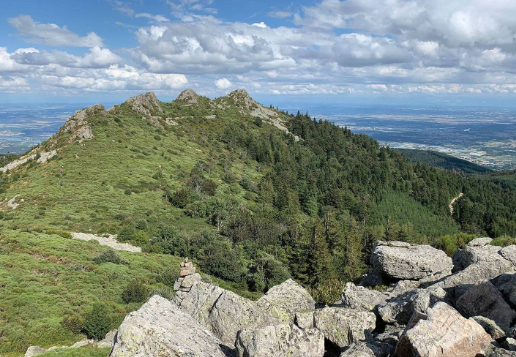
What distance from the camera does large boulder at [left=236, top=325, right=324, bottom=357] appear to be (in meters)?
11.8

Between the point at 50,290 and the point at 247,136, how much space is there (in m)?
136

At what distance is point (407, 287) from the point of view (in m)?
27.2

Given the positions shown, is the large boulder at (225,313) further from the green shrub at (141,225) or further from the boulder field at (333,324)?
the green shrub at (141,225)

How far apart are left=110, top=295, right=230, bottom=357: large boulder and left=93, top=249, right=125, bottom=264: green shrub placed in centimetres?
3008

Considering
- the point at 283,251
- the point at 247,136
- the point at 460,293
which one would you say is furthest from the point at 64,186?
the point at 247,136

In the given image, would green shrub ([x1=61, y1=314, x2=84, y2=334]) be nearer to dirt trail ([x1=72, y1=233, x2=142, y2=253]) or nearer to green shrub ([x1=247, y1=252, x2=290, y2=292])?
dirt trail ([x1=72, y1=233, x2=142, y2=253])

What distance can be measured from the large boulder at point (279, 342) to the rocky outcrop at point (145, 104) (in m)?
141

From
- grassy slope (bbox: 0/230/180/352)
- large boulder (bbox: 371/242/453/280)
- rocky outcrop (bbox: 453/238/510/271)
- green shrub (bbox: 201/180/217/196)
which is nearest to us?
rocky outcrop (bbox: 453/238/510/271)

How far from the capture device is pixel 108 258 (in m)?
41.2

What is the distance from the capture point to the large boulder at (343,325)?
45.6 ft

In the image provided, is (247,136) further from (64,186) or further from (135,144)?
(64,186)

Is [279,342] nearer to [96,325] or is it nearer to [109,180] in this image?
[96,325]

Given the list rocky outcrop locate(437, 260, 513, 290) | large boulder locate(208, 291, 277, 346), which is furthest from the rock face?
large boulder locate(208, 291, 277, 346)

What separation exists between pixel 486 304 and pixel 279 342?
949 centimetres
